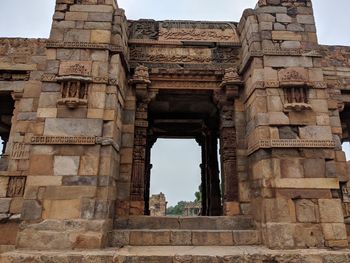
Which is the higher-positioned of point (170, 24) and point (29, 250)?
point (170, 24)

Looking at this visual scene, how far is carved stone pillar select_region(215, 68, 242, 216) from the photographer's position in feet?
18.3

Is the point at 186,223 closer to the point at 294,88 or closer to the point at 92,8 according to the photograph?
the point at 294,88

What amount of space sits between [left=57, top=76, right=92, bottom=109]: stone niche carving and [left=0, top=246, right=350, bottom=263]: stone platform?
98.8 inches

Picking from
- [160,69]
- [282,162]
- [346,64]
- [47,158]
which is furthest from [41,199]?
[346,64]

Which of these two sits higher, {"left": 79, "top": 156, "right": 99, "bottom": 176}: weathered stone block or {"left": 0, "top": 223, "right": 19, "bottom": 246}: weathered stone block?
{"left": 79, "top": 156, "right": 99, "bottom": 176}: weathered stone block

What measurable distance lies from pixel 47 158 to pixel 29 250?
1475 millimetres

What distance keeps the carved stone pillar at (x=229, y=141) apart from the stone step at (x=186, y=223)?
0.90 feet

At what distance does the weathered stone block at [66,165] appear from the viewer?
450cm

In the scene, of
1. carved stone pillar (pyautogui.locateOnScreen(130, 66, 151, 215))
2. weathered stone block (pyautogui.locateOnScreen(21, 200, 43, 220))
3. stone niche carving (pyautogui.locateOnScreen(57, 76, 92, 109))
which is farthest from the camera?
carved stone pillar (pyautogui.locateOnScreen(130, 66, 151, 215))

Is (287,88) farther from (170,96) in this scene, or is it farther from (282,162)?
(170,96)

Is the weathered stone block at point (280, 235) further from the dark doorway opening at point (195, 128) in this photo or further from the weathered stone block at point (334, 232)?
the dark doorway opening at point (195, 128)

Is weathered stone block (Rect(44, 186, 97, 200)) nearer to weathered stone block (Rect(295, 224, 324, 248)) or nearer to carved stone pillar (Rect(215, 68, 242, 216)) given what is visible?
carved stone pillar (Rect(215, 68, 242, 216))

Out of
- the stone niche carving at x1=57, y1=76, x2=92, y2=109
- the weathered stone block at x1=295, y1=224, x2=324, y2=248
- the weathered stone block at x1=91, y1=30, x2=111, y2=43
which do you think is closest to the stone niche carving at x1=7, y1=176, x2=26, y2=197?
the stone niche carving at x1=57, y1=76, x2=92, y2=109

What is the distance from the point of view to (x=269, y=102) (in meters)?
5.01
